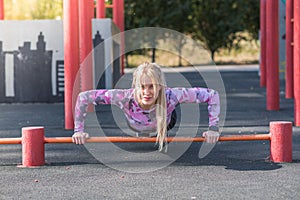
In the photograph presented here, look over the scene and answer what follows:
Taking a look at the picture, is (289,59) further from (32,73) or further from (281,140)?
(281,140)

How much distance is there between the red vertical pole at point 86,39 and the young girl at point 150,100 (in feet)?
12.2

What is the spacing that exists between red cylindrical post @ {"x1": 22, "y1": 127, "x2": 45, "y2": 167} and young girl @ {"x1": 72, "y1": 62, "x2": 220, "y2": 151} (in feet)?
0.94

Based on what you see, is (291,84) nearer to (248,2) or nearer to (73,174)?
(73,174)

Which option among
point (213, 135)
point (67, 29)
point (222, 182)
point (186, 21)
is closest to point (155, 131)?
point (213, 135)

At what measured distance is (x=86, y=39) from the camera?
33.2 feet

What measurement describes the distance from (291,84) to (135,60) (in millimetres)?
20554

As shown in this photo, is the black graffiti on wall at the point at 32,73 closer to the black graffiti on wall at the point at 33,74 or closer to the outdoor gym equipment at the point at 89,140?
the black graffiti on wall at the point at 33,74

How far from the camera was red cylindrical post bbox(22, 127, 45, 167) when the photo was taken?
5973mm

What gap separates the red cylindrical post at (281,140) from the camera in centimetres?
600

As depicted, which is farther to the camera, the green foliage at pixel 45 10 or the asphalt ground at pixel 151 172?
the green foliage at pixel 45 10

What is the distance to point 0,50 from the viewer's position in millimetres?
12922

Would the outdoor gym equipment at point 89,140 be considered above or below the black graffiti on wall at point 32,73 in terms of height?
below

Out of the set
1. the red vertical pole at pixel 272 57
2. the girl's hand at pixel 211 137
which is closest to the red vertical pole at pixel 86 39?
the red vertical pole at pixel 272 57

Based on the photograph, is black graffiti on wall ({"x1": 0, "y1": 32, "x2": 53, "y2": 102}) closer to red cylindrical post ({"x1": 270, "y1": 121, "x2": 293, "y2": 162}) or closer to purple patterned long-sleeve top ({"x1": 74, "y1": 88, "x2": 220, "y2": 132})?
purple patterned long-sleeve top ({"x1": 74, "y1": 88, "x2": 220, "y2": 132})
